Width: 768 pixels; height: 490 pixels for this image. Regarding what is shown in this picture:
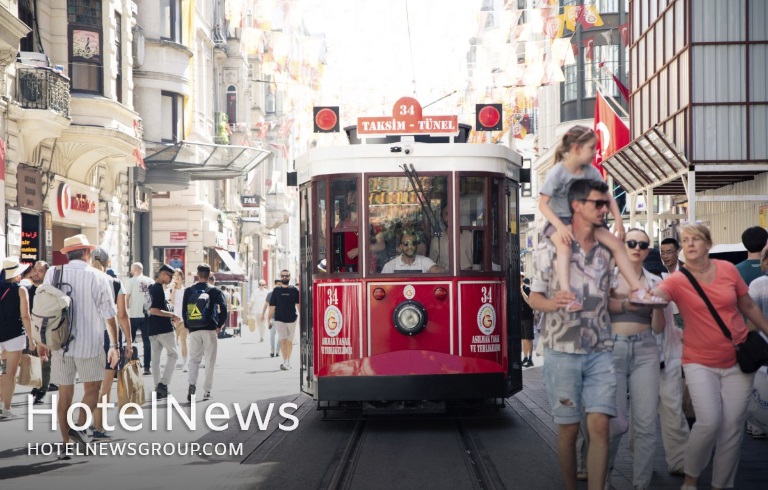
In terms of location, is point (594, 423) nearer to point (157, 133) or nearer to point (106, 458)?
point (106, 458)

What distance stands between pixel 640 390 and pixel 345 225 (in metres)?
4.38

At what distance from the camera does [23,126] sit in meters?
21.7

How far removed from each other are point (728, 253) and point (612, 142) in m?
19.4

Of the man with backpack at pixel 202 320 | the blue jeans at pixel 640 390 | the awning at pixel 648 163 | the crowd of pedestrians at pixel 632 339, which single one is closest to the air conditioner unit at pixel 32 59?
the man with backpack at pixel 202 320

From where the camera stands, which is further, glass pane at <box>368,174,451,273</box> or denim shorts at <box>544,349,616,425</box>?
glass pane at <box>368,174,451,273</box>

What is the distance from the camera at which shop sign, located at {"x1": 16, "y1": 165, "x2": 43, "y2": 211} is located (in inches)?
866

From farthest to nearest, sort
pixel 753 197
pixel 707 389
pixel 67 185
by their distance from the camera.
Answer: pixel 67 185
pixel 753 197
pixel 707 389

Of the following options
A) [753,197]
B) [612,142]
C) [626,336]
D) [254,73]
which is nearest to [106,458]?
[626,336]

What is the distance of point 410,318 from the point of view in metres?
10.8

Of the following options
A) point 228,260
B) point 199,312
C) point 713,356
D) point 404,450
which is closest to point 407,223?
point 404,450

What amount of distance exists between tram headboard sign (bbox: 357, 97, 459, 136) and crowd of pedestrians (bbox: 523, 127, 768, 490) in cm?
400

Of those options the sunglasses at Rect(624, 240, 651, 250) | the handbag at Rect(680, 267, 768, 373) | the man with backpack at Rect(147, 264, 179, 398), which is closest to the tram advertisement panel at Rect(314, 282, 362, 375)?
the sunglasses at Rect(624, 240, 651, 250)

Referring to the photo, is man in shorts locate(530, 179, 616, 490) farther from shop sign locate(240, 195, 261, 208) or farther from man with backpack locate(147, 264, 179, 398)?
shop sign locate(240, 195, 261, 208)

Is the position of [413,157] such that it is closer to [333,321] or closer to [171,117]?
[333,321]
